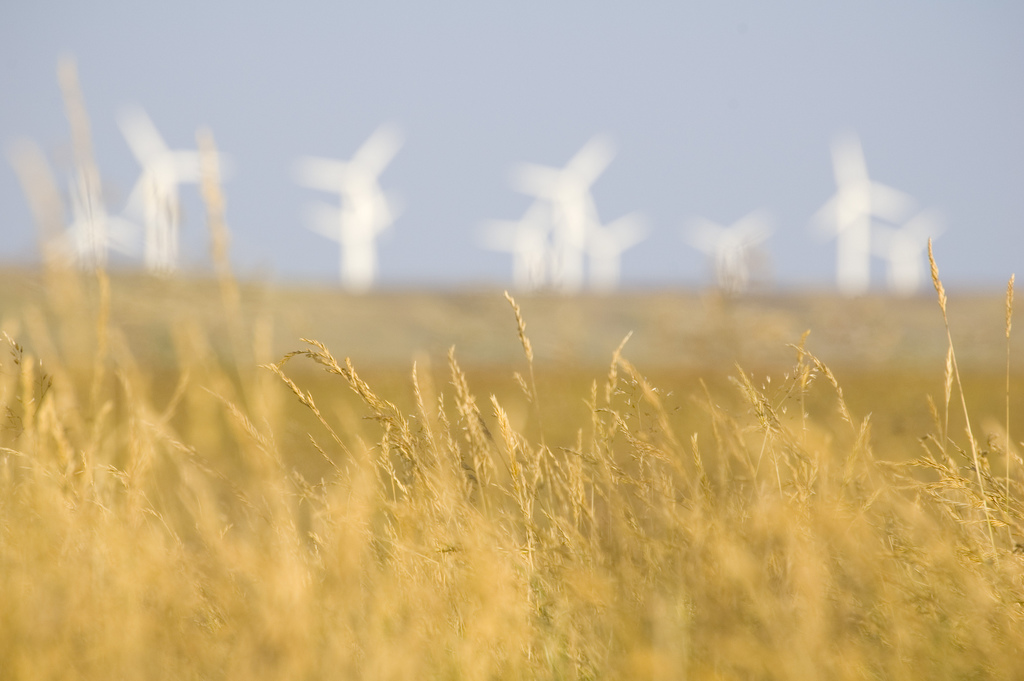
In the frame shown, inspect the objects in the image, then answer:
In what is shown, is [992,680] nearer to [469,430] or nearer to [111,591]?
[469,430]

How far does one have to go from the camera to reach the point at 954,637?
1.59 m

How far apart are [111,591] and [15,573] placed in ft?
0.69

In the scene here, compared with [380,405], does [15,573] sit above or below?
below

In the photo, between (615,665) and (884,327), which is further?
(884,327)

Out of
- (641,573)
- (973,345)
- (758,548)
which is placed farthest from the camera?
(973,345)

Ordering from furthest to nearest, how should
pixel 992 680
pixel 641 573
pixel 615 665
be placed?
pixel 641 573 → pixel 615 665 → pixel 992 680

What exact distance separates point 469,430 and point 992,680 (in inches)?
45.2

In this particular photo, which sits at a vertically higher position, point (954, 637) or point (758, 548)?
point (758, 548)

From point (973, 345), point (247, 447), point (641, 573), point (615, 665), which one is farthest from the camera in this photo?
point (973, 345)

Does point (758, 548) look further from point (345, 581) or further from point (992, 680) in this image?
point (345, 581)

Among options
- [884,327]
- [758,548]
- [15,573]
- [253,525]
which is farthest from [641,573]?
[884,327]

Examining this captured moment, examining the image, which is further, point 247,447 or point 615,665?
point 247,447

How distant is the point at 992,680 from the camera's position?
57.9 inches

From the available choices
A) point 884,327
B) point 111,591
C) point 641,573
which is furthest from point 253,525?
point 884,327
